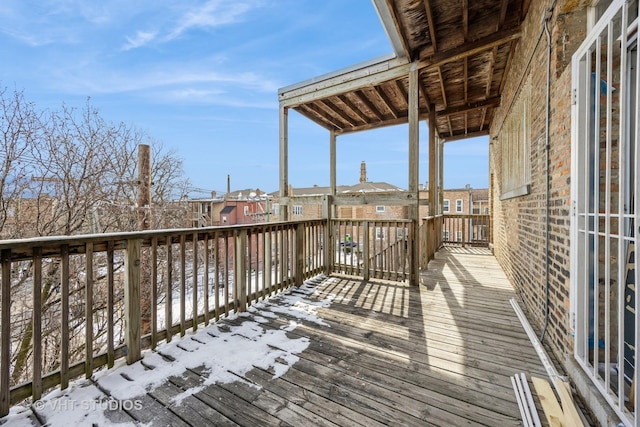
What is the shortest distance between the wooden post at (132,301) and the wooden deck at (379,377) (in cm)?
52

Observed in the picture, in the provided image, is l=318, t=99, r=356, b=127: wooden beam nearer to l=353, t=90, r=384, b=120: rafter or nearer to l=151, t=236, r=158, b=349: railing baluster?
l=353, t=90, r=384, b=120: rafter

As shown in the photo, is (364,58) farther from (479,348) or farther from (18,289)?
(18,289)

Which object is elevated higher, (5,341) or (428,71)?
(428,71)

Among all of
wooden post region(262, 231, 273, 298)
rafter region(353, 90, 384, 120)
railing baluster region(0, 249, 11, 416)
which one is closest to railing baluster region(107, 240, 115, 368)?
railing baluster region(0, 249, 11, 416)

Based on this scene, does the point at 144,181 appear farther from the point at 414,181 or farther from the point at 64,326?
the point at 414,181

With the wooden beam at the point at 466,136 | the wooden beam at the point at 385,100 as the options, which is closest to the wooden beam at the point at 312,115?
the wooden beam at the point at 385,100

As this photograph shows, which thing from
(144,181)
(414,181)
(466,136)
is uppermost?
(466,136)

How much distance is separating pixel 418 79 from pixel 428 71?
278mm

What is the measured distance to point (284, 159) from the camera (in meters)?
5.57

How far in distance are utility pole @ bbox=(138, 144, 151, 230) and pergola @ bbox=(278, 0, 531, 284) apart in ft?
12.5

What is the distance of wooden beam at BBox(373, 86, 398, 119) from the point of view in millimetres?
5122

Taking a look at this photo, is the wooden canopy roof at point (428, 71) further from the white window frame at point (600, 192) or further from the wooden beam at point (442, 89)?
the white window frame at point (600, 192)

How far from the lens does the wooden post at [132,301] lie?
84.5 inches

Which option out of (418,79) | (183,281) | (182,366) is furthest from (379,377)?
(418,79)
